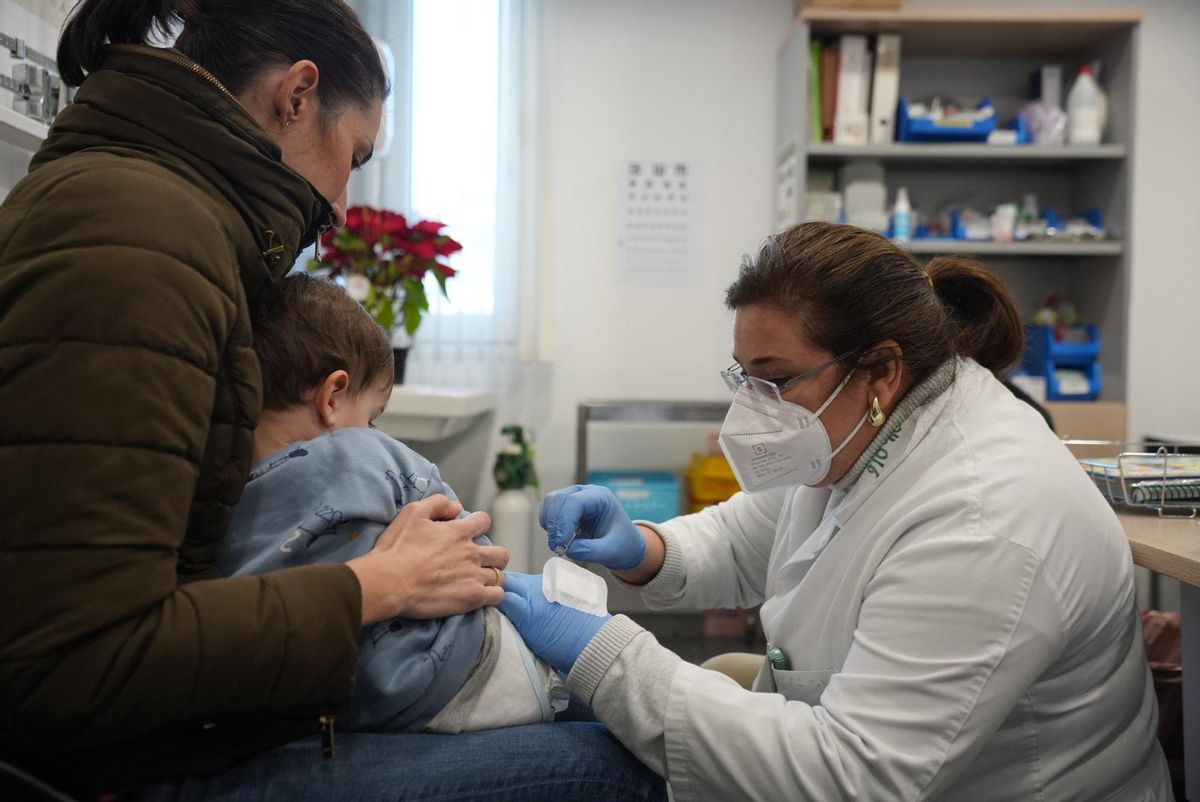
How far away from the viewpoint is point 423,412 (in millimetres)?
Result: 2639

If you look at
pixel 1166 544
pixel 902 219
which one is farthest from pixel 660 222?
pixel 1166 544

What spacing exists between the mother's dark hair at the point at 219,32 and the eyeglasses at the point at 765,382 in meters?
0.64

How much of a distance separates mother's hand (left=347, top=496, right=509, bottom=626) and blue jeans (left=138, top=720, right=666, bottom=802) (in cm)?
14

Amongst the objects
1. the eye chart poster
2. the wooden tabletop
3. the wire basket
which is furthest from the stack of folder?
the wooden tabletop

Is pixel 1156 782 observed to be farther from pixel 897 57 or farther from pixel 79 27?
pixel 897 57

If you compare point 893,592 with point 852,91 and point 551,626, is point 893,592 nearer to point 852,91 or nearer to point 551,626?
point 551,626

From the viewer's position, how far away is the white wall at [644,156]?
3525mm

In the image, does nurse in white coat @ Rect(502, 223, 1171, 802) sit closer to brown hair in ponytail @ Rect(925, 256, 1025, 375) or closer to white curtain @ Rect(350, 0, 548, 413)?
brown hair in ponytail @ Rect(925, 256, 1025, 375)

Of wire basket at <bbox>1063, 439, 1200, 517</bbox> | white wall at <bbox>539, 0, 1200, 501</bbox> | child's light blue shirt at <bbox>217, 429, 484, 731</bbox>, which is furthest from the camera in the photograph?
white wall at <bbox>539, 0, 1200, 501</bbox>

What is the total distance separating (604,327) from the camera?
11.8 feet

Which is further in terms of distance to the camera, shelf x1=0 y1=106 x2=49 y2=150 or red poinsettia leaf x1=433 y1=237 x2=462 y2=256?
red poinsettia leaf x1=433 y1=237 x2=462 y2=256

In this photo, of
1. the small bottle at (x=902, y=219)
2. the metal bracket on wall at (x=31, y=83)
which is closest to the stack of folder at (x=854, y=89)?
the small bottle at (x=902, y=219)

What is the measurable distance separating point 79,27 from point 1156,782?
4.86 ft

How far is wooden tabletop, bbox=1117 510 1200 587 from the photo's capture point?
1079 mm
